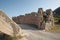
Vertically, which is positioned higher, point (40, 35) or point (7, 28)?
point (7, 28)

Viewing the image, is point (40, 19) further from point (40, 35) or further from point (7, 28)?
point (7, 28)

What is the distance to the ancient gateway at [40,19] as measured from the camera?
15.3 m

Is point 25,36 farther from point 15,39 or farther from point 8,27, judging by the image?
point 8,27

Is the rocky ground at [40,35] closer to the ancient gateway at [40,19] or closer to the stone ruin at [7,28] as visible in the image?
the stone ruin at [7,28]

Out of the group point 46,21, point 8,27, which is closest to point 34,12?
point 46,21

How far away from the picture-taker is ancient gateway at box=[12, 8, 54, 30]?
15.3 m

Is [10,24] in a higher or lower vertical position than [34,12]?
lower

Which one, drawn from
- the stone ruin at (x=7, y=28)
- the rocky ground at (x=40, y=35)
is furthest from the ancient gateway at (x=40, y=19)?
the stone ruin at (x=7, y=28)

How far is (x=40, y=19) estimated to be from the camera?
632 inches

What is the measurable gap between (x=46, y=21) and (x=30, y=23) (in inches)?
93.4

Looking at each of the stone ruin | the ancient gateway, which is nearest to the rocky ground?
the stone ruin

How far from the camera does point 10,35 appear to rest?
8062mm

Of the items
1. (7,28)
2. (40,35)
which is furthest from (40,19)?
(7,28)

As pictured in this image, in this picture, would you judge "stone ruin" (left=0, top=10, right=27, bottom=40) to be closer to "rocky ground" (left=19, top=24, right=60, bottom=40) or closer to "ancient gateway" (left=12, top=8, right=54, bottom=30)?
"rocky ground" (left=19, top=24, right=60, bottom=40)
